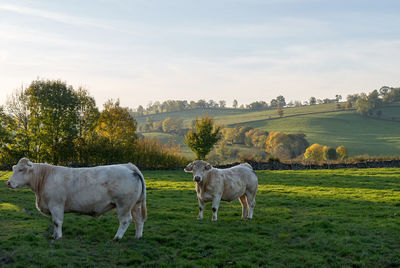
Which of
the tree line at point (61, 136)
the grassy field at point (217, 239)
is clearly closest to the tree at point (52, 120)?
the tree line at point (61, 136)

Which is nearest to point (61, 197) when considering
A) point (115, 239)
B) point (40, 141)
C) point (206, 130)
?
point (115, 239)

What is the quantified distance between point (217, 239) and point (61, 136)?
3594 cm

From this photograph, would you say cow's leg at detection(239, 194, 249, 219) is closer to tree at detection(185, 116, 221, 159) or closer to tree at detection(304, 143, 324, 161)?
tree at detection(185, 116, 221, 159)

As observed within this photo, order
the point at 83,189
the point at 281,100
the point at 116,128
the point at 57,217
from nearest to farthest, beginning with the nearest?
the point at 57,217
the point at 83,189
the point at 116,128
the point at 281,100

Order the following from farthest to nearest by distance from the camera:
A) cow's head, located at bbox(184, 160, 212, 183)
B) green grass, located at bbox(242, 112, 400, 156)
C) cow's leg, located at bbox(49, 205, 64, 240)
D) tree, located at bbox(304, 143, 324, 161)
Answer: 1. green grass, located at bbox(242, 112, 400, 156)
2. tree, located at bbox(304, 143, 324, 161)
3. cow's head, located at bbox(184, 160, 212, 183)
4. cow's leg, located at bbox(49, 205, 64, 240)

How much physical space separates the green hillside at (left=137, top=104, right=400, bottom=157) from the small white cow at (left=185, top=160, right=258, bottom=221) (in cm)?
6851

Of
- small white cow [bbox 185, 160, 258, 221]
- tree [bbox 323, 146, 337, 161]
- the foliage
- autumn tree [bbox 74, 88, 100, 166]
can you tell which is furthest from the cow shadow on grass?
the foliage

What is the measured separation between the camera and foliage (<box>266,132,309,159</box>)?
84.7m

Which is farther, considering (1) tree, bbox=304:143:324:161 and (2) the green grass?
(2) the green grass

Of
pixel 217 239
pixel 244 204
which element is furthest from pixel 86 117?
pixel 217 239

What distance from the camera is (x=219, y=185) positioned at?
1244cm

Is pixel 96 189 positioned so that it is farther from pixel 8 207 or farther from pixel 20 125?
pixel 20 125

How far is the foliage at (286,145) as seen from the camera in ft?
278

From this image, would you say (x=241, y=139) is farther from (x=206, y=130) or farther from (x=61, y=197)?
(x=61, y=197)
